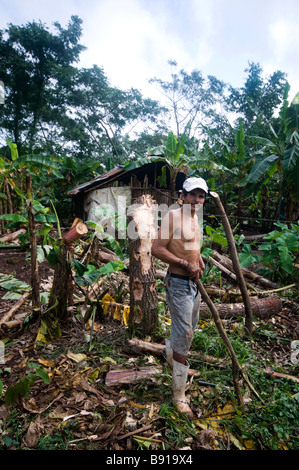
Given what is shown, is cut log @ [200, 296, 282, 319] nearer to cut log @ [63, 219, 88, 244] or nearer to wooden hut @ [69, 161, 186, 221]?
cut log @ [63, 219, 88, 244]

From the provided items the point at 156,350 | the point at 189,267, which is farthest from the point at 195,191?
the point at 156,350

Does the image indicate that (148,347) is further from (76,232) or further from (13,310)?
(13,310)

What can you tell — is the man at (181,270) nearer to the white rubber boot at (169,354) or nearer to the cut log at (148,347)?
the white rubber boot at (169,354)

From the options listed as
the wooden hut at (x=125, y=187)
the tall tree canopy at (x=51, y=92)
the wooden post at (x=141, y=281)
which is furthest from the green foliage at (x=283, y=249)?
the tall tree canopy at (x=51, y=92)

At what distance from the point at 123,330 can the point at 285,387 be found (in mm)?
2028

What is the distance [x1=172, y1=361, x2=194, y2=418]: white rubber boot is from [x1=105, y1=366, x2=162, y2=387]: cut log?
0.37 metres

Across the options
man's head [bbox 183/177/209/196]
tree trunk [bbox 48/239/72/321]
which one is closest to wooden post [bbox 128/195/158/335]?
tree trunk [bbox 48/239/72/321]

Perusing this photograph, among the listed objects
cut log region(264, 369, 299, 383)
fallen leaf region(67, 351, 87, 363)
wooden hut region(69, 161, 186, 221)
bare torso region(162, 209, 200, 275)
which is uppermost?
wooden hut region(69, 161, 186, 221)

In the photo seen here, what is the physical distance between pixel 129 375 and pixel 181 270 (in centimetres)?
125

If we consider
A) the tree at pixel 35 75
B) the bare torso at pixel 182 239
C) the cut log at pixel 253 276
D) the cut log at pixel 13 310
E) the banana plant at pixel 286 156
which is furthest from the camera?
the tree at pixel 35 75

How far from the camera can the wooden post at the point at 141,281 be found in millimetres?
3568

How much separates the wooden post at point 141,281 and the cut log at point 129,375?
682 mm

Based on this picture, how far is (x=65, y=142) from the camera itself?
21688mm

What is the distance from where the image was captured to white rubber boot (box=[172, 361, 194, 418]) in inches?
96.1
